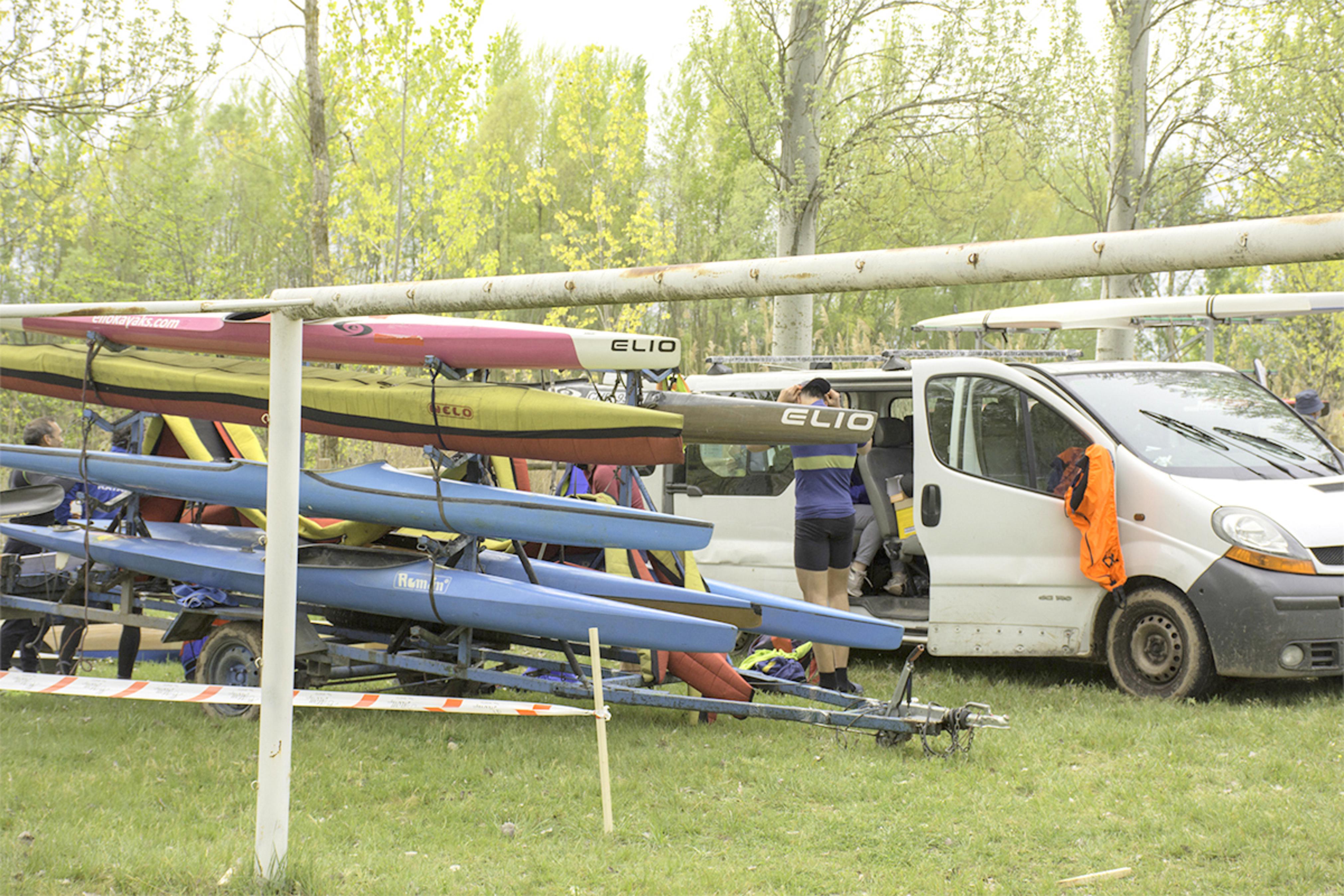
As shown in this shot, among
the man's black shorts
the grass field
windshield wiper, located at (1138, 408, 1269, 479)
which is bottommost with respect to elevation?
the grass field

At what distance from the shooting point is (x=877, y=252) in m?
3.14

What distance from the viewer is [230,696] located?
4703mm

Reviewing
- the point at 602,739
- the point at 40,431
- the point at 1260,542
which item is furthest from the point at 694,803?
the point at 40,431

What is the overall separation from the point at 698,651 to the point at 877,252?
3253 mm

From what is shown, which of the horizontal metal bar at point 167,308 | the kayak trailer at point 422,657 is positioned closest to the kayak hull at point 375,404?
the kayak trailer at point 422,657

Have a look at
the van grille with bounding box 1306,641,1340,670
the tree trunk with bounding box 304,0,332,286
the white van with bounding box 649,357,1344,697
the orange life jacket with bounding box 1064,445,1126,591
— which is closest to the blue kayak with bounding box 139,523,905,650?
the white van with bounding box 649,357,1344,697

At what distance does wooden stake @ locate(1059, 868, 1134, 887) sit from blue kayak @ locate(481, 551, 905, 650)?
7.91 ft

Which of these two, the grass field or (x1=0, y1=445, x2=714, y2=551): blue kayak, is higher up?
(x1=0, y1=445, x2=714, y2=551): blue kayak

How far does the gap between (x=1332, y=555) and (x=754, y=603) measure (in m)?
3.26

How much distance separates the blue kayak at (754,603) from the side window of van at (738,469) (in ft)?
6.51

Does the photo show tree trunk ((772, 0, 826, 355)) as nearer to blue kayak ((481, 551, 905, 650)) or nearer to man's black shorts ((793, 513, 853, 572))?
man's black shorts ((793, 513, 853, 572))

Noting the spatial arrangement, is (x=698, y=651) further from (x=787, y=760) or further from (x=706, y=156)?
(x=706, y=156)

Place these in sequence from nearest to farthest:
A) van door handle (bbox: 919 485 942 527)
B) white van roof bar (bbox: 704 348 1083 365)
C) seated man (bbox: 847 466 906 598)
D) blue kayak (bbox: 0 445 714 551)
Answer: blue kayak (bbox: 0 445 714 551)
van door handle (bbox: 919 485 942 527)
seated man (bbox: 847 466 906 598)
white van roof bar (bbox: 704 348 1083 365)

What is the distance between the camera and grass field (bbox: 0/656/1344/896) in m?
4.14
